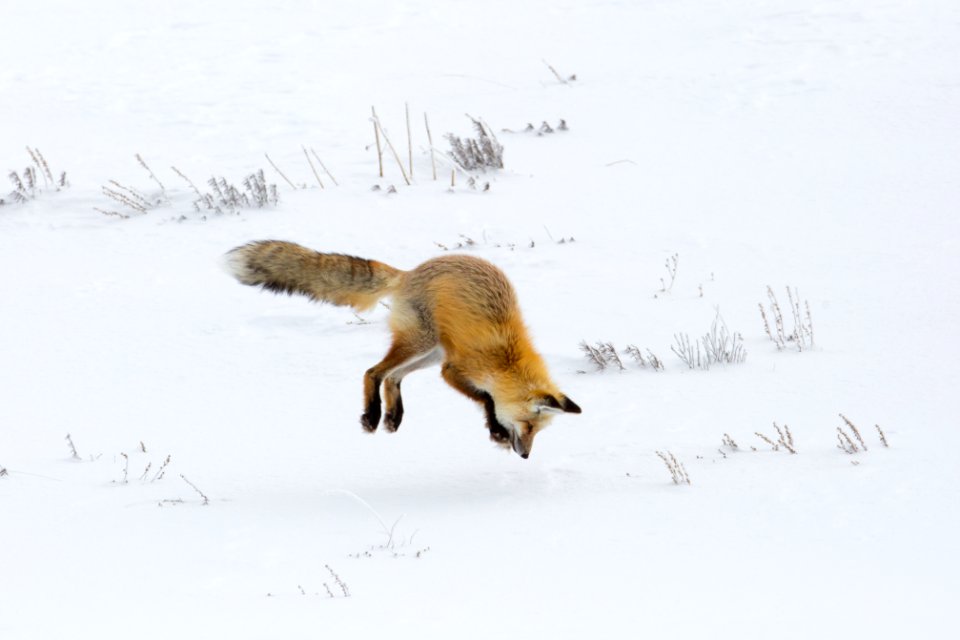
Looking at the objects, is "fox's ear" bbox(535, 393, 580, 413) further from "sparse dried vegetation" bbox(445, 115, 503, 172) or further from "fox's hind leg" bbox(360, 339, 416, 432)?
"sparse dried vegetation" bbox(445, 115, 503, 172)

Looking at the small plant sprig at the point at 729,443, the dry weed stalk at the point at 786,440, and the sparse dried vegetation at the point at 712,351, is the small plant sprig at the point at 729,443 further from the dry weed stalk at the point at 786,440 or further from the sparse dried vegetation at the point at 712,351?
the sparse dried vegetation at the point at 712,351

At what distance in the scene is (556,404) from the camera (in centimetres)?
571

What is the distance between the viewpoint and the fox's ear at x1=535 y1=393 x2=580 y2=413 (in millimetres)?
5672

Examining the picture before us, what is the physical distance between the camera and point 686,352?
25.1 ft

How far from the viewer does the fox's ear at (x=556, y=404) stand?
18.6 feet

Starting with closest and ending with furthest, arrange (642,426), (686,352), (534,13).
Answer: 1. (642,426)
2. (686,352)
3. (534,13)

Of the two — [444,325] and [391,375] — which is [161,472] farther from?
[444,325]

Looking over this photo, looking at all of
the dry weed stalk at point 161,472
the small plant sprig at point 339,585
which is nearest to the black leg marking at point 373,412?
the dry weed stalk at point 161,472

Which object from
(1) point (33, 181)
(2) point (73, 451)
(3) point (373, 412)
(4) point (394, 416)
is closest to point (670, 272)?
(4) point (394, 416)

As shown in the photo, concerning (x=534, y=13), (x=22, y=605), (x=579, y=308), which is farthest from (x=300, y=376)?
(x=534, y=13)

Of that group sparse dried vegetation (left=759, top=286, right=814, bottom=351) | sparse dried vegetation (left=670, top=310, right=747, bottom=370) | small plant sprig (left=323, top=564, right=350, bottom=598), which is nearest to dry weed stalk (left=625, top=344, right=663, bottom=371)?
sparse dried vegetation (left=670, top=310, right=747, bottom=370)

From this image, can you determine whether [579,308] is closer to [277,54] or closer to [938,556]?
[938,556]

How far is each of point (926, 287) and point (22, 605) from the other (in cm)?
652

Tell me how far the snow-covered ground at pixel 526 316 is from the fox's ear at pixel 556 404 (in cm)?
47
